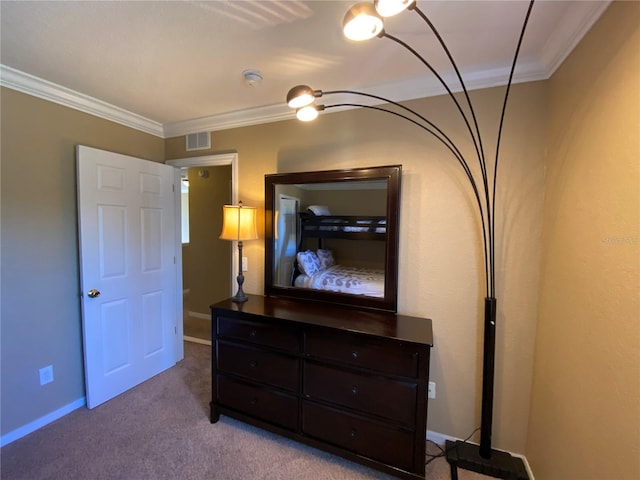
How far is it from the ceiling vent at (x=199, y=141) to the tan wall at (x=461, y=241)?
3.92 ft

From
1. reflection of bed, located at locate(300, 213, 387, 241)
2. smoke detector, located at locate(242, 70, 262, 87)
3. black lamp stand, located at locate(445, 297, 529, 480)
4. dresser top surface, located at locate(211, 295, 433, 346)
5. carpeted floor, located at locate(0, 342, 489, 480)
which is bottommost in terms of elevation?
carpeted floor, located at locate(0, 342, 489, 480)

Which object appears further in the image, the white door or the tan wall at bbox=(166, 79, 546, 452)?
the white door

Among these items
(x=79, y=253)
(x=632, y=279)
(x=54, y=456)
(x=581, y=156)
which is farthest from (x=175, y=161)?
(x=632, y=279)

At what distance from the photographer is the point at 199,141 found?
261 cm

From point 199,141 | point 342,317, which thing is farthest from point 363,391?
point 199,141

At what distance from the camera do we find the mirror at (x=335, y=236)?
1888 mm

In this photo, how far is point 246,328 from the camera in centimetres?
188

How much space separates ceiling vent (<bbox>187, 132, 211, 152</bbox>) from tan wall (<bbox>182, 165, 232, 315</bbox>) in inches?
42.0

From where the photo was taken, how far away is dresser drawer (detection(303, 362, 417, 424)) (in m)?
1.50

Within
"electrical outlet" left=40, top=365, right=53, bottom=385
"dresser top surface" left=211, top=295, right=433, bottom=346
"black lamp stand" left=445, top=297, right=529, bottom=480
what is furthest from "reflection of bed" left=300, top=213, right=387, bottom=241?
"electrical outlet" left=40, top=365, right=53, bottom=385

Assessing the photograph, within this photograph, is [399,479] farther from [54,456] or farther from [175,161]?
[175,161]

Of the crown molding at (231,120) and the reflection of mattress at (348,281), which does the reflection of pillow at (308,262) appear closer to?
the reflection of mattress at (348,281)

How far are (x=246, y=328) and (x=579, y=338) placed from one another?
1.78 metres

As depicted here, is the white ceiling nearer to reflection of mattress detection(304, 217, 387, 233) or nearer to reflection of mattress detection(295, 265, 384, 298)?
reflection of mattress detection(304, 217, 387, 233)
